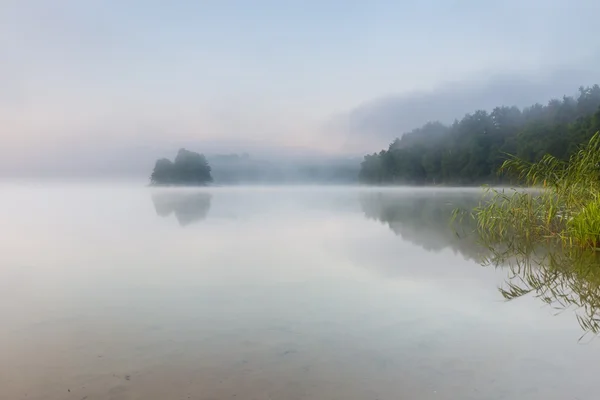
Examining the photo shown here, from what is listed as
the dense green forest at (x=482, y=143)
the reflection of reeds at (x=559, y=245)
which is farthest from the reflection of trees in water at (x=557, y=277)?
the dense green forest at (x=482, y=143)

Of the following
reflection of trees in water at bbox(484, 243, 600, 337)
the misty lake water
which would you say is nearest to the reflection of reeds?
reflection of trees in water at bbox(484, 243, 600, 337)

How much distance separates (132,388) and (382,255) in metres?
3.98

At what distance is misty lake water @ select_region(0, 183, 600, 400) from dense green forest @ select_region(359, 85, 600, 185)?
3066cm

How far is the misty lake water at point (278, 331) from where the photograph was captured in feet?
5.95

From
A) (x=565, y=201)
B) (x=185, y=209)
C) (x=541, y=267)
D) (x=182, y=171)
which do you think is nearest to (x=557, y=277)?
(x=541, y=267)

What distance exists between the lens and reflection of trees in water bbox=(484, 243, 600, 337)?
295 centimetres

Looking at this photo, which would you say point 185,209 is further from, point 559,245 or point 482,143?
point 482,143

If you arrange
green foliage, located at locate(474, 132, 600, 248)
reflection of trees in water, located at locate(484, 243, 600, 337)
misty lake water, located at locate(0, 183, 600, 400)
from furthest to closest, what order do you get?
1. green foliage, located at locate(474, 132, 600, 248)
2. reflection of trees in water, located at locate(484, 243, 600, 337)
3. misty lake water, located at locate(0, 183, 600, 400)

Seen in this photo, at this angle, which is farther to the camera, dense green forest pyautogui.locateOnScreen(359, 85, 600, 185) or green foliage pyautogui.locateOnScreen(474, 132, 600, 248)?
dense green forest pyautogui.locateOnScreen(359, 85, 600, 185)

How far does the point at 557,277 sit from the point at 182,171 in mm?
66148

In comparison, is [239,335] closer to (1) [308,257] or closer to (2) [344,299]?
(2) [344,299]

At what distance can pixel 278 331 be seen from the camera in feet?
8.25

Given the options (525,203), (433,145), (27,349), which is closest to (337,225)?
(525,203)

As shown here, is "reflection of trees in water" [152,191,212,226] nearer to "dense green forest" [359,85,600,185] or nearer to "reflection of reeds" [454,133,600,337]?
"reflection of reeds" [454,133,600,337]
